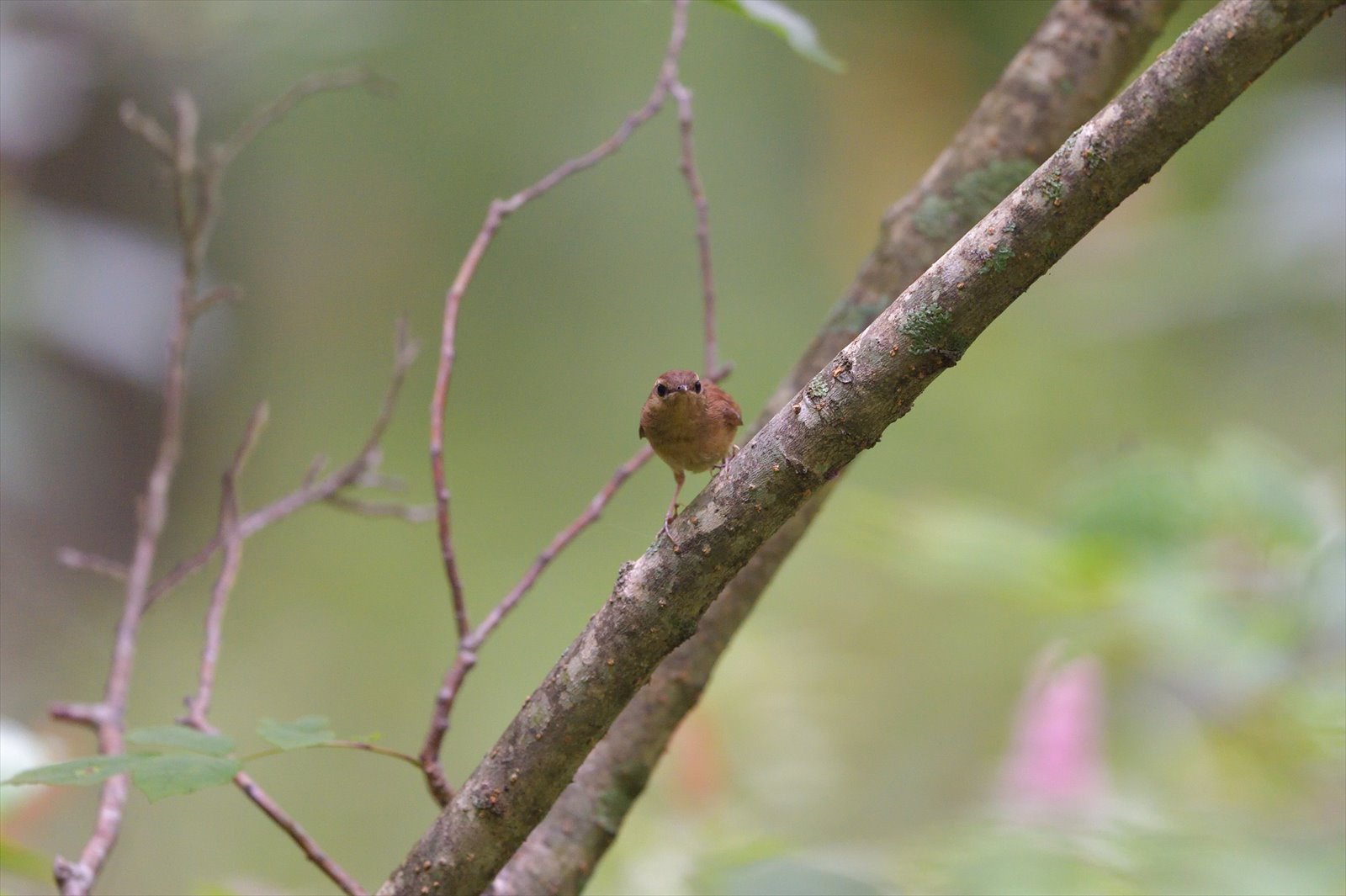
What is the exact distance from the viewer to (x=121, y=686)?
4.47 ft

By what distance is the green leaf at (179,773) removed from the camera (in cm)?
84

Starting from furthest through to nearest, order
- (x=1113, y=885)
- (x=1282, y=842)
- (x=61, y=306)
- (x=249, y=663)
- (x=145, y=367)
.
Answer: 1. (x=249, y=663)
2. (x=145, y=367)
3. (x=61, y=306)
4. (x=1282, y=842)
5. (x=1113, y=885)

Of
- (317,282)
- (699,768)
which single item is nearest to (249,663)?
(317,282)

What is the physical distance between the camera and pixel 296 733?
0.95m

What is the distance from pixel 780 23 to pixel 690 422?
485 mm

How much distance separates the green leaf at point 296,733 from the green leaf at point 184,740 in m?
0.03

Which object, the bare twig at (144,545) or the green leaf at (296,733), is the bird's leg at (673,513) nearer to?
the green leaf at (296,733)

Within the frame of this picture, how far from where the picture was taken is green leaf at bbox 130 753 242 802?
838 mm

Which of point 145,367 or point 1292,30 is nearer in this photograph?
point 1292,30

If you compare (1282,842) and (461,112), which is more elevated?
(461,112)

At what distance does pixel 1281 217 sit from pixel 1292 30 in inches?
68.0

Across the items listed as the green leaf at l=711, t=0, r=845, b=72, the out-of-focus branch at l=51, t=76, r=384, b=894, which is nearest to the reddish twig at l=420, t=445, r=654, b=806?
the out-of-focus branch at l=51, t=76, r=384, b=894

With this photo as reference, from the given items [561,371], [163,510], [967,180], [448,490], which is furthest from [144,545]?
[561,371]

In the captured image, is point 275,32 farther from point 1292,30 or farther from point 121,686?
point 1292,30
